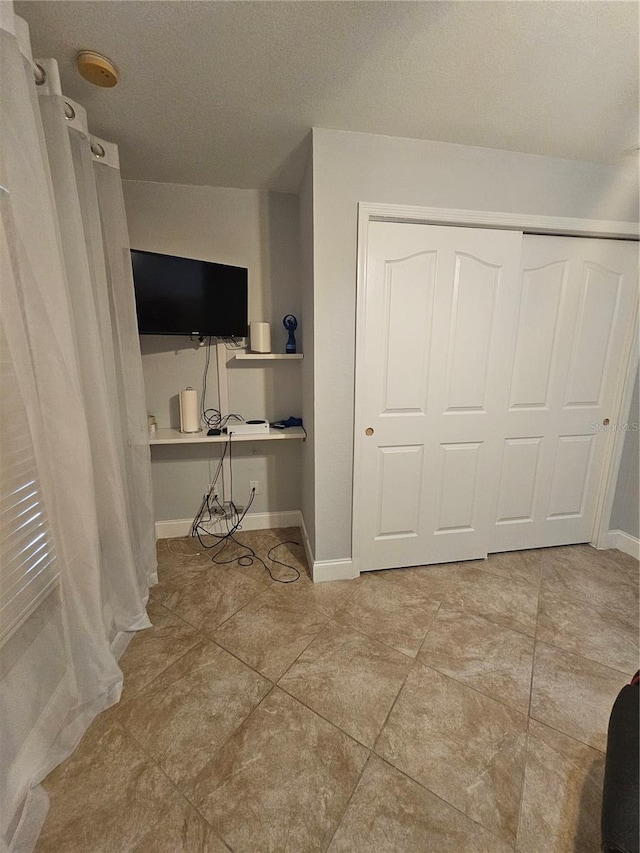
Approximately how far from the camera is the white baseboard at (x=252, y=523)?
2562 mm

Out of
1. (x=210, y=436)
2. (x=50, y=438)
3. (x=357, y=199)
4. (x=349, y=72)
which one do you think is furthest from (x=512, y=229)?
(x=50, y=438)

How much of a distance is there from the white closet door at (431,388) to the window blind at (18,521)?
146 centimetres

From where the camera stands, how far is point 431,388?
79.7 inches

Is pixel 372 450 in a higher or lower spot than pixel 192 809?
higher

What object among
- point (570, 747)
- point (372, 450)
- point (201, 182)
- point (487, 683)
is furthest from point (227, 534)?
point (201, 182)

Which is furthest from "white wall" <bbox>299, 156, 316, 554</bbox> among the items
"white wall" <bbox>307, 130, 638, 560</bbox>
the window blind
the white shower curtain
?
the window blind

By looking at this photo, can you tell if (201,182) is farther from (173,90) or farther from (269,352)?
(269,352)

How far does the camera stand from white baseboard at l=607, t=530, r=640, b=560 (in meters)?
2.37

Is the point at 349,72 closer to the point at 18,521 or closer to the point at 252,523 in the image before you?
the point at 18,521

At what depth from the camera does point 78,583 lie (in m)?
1.26

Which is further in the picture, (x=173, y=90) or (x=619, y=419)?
(x=619, y=419)

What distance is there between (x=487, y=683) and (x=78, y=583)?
1708mm

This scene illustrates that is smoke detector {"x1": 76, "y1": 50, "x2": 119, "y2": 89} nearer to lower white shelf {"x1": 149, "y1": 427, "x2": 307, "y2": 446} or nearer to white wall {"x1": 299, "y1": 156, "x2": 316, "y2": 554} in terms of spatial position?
white wall {"x1": 299, "y1": 156, "x2": 316, "y2": 554}

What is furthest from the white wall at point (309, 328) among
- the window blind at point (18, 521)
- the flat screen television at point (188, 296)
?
the window blind at point (18, 521)
